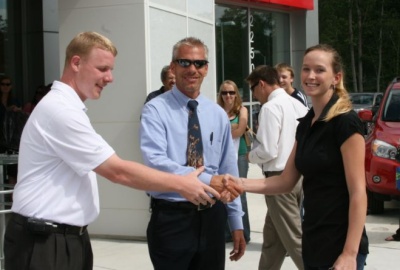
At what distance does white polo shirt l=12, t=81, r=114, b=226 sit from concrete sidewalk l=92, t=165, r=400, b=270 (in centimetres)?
381

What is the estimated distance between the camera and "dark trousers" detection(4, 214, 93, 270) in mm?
3043

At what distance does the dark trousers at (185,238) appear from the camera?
3.83 m

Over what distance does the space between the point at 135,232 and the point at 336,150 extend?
5.00 m

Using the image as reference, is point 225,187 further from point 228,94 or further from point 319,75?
point 228,94

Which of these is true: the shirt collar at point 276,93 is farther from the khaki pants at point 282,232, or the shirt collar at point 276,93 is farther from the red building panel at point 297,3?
the red building panel at point 297,3

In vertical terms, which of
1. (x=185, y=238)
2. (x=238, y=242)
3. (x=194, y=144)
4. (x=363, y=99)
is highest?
(x=363, y=99)

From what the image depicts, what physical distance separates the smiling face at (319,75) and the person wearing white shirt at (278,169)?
7.64ft

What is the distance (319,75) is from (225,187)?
2.81 ft

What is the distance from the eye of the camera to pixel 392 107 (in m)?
9.92

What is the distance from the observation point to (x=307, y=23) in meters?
19.9

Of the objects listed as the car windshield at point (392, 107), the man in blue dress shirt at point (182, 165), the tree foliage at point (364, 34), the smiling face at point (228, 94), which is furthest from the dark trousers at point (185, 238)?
the tree foliage at point (364, 34)

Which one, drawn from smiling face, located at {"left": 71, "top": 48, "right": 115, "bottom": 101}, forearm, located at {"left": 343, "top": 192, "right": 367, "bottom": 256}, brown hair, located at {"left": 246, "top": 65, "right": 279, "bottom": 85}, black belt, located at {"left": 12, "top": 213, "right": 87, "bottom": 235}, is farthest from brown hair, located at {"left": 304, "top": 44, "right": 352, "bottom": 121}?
brown hair, located at {"left": 246, "top": 65, "right": 279, "bottom": 85}

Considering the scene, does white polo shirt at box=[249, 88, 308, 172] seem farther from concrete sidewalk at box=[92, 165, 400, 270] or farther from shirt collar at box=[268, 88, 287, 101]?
concrete sidewalk at box=[92, 165, 400, 270]

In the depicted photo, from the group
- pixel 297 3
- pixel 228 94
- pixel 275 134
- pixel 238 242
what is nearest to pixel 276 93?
pixel 275 134
